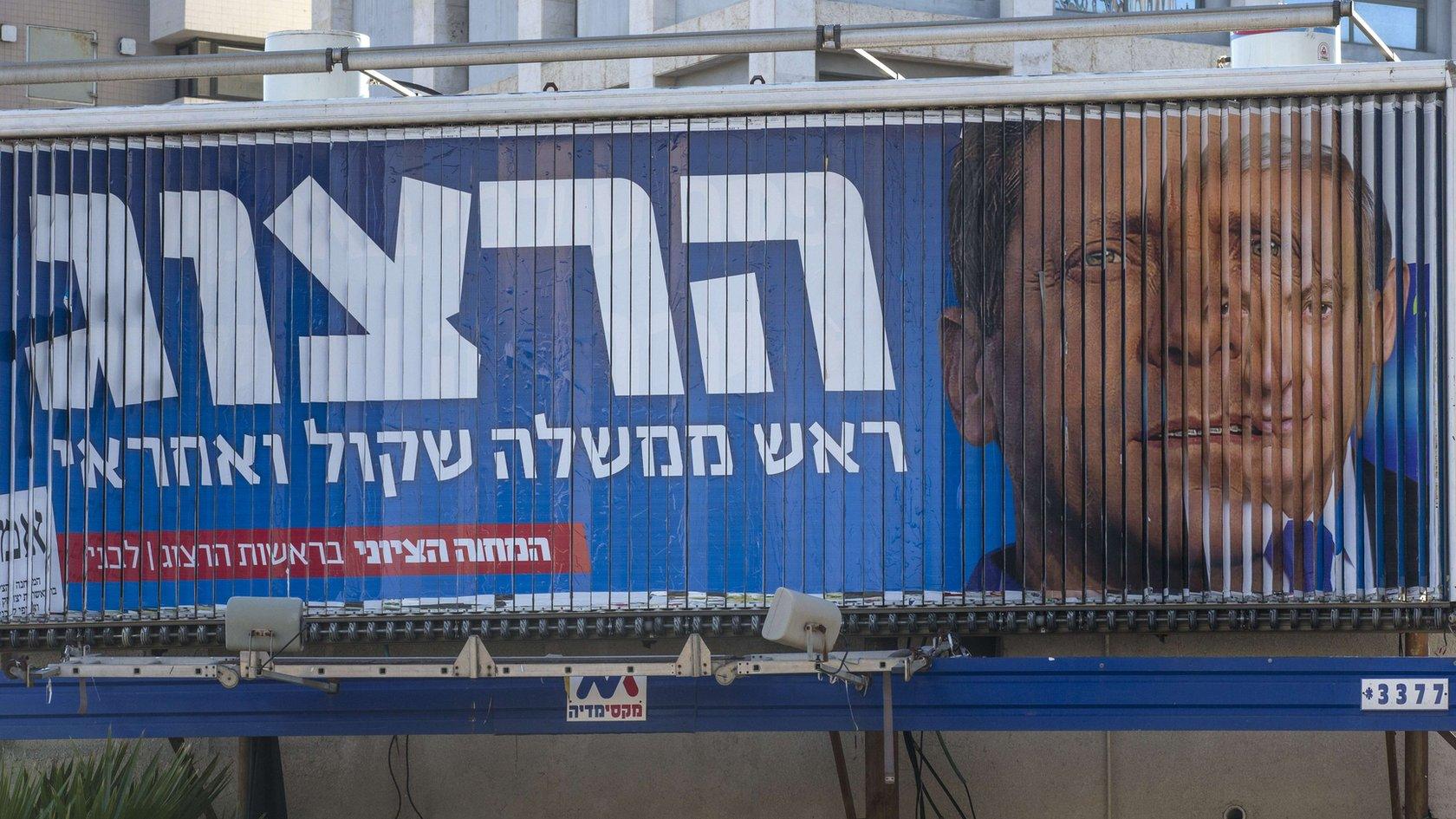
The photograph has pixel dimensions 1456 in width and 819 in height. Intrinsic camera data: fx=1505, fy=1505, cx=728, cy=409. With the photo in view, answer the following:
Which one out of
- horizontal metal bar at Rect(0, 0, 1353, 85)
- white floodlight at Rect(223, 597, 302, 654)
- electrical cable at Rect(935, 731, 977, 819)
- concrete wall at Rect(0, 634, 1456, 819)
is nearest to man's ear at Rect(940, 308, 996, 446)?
horizontal metal bar at Rect(0, 0, 1353, 85)

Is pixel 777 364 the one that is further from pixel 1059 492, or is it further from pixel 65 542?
pixel 65 542

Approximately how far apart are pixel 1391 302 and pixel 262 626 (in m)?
4.80

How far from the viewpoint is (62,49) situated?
2309cm

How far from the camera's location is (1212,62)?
15.5 m

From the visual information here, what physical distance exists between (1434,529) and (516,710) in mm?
3861

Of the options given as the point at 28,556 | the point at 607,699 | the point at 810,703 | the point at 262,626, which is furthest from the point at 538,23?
the point at 810,703

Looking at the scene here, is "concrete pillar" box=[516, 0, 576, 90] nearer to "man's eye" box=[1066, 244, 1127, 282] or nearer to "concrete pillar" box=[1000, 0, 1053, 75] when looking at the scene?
"concrete pillar" box=[1000, 0, 1053, 75]

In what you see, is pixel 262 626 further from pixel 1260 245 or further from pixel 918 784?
pixel 1260 245

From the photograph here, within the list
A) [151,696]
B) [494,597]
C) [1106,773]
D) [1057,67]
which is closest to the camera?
[151,696]

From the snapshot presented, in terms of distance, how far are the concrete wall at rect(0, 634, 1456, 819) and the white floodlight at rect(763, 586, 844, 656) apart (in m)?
1.73

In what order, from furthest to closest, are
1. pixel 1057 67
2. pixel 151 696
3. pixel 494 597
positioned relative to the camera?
pixel 1057 67, pixel 494 597, pixel 151 696

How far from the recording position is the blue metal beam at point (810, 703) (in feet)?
19.7

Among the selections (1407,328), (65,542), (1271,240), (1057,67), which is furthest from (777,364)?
(1057,67)

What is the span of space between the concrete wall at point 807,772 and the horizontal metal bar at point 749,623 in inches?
32.7
